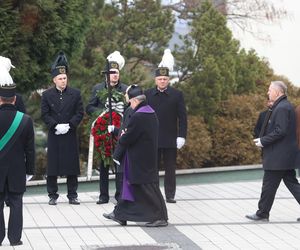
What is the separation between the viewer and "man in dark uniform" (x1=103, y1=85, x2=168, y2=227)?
37.2 ft

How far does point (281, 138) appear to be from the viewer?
11602mm

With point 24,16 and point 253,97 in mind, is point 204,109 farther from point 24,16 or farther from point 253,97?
point 24,16

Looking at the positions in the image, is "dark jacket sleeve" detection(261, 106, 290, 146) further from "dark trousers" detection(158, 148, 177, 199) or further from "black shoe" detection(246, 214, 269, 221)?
"dark trousers" detection(158, 148, 177, 199)

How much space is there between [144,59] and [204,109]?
1509mm

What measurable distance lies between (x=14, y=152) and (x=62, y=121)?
118 inches

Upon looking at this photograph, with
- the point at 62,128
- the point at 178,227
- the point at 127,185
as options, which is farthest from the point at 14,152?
the point at 62,128

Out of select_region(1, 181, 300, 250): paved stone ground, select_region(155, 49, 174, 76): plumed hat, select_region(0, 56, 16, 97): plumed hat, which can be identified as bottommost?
select_region(1, 181, 300, 250): paved stone ground

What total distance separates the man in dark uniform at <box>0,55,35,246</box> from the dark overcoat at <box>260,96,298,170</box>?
3163 millimetres

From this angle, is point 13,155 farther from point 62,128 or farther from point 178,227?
point 62,128

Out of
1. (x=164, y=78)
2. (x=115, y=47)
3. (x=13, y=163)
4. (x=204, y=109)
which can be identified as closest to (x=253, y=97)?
(x=204, y=109)

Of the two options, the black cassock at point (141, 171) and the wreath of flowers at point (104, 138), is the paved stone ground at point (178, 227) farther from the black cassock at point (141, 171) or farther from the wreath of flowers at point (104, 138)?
the wreath of flowers at point (104, 138)

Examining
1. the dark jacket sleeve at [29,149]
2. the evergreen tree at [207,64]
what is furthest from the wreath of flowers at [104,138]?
the evergreen tree at [207,64]

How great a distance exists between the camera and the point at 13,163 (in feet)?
33.3

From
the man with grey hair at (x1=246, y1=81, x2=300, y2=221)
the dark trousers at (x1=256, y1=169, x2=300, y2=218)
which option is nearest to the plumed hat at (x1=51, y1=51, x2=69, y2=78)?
the man with grey hair at (x1=246, y1=81, x2=300, y2=221)
